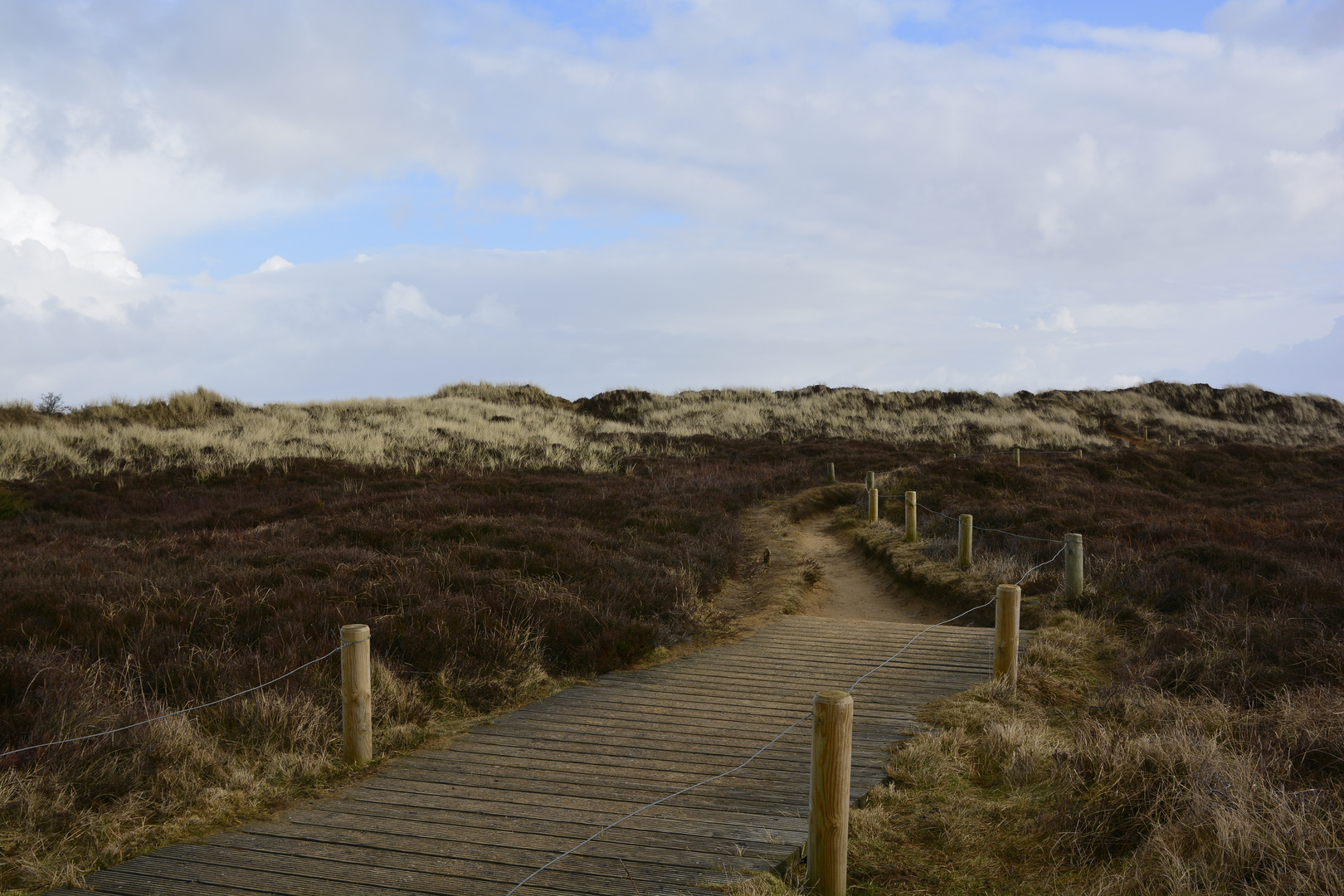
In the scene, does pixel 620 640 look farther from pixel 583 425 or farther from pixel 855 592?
pixel 583 425

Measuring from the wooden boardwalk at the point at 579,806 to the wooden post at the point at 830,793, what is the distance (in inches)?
14.5

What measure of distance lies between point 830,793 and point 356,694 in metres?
3.48

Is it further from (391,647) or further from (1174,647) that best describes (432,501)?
(1174,647)

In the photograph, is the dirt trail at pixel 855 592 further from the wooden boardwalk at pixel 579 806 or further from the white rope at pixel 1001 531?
the wooden boardwalk at pixel 579 806

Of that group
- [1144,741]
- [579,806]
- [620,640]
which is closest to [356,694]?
[579,806]

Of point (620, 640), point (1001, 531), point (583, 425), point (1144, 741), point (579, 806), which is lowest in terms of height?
point (579, 806)

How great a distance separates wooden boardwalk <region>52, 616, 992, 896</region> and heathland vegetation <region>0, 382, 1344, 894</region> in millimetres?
406

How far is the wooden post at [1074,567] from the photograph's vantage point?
1075 cm

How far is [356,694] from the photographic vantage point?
5.64m

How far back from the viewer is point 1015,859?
4.68 metres

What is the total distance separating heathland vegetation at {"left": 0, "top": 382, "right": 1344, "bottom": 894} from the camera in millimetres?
4563

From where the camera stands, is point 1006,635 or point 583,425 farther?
point 583,425

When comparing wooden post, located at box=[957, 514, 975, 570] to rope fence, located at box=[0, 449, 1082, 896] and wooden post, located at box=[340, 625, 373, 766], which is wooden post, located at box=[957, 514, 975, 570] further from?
wooden post, located at box=[340, 625, 373, 766]

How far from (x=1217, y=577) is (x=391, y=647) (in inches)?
401
